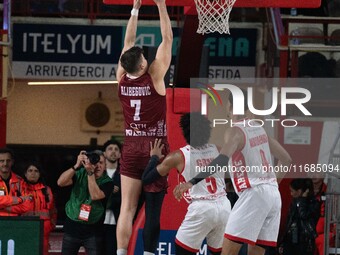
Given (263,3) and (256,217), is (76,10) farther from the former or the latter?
(256,217)

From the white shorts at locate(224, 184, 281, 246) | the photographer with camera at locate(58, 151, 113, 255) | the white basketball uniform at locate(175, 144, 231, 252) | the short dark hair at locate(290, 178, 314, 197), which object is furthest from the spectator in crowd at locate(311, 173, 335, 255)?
the photographer with camera at locate(58, 151, 113, 255)

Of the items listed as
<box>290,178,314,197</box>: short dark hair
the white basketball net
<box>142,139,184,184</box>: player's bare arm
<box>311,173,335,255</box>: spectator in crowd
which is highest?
the white basketball net

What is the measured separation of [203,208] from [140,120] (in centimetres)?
117

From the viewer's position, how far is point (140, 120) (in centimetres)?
1109

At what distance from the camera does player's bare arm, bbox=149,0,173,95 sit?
10766mm

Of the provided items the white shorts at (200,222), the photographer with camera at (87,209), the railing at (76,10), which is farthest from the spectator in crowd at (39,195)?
the railing at (76,10)

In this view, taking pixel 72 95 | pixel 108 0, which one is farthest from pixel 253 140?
pixel 72 95

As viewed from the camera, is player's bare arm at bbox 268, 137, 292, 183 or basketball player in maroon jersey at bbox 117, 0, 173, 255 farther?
player's bare arm at bbox 268, 137, 292, 183

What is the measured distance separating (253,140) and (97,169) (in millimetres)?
2143

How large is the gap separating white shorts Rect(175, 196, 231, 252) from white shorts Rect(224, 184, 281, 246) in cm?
16

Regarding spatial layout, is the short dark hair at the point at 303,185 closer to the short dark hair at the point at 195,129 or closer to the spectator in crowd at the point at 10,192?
the short dark hair at the point at 195,129

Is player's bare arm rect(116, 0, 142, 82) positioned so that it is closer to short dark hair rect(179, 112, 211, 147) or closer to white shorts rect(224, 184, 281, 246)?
short dark hair rect(179, 112, 211, 147)

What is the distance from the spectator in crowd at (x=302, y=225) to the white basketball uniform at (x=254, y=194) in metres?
2.31

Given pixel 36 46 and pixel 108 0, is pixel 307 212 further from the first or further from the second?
pixel 36 46
